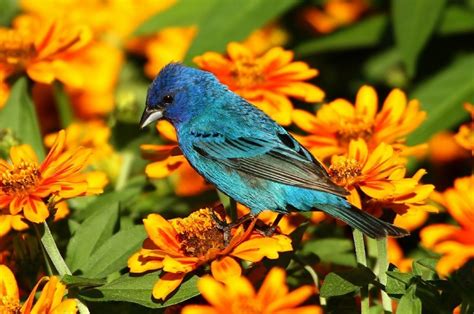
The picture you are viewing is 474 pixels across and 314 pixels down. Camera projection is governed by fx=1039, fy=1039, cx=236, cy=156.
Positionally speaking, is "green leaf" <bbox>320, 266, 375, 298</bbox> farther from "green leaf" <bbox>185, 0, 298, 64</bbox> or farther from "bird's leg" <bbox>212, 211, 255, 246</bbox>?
"green leaf" <bbox>185, 0, 298, 64</bbox>

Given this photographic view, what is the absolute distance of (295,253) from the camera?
2729 millimetres

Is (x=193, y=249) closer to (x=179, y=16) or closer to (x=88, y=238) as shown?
(x=88, y=238)

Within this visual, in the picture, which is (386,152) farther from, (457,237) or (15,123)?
(15,123)

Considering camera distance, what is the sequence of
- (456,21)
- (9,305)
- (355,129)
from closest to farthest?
1. (9,305)
2. (355,129)
3. (456,21)

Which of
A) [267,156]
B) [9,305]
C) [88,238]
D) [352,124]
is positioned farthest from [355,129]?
[9,305]

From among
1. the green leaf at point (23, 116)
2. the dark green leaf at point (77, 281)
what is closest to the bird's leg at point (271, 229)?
the dark green leaf at point (77, 281)

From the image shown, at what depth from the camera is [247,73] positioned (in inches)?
128

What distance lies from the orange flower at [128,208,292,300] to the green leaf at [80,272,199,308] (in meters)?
0.04

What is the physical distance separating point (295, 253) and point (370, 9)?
2905mm

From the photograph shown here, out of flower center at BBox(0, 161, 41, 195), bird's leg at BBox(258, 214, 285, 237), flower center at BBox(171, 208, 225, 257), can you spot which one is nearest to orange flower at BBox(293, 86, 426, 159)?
bird's leg at BBox(258, 214, 285, 237)

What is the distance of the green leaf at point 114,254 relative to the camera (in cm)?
260

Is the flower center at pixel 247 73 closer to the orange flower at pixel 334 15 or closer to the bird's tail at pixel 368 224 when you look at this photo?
the bird's tail at pixel 368 224

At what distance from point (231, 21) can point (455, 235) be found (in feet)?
6.39

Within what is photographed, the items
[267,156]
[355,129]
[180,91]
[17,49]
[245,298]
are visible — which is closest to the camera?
[245,298]
